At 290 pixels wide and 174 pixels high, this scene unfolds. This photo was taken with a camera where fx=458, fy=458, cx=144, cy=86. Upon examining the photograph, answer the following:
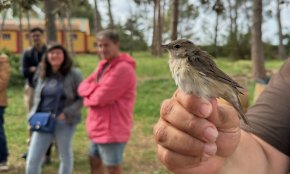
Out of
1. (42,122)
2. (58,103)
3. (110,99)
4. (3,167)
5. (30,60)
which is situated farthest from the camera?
(30,60)

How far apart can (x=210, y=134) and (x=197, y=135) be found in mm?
53

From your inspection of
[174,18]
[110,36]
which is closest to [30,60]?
[110,36]

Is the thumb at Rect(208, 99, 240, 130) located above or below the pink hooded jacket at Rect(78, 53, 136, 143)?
above

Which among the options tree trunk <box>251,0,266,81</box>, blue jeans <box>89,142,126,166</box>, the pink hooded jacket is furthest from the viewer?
tree trunk <box>251,0,266,81</box>

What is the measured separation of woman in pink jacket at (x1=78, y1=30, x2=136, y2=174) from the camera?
525 centimetres

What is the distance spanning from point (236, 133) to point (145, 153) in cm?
611

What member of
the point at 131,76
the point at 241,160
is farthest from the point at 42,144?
the point at 241,160

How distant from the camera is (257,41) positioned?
13.1 m

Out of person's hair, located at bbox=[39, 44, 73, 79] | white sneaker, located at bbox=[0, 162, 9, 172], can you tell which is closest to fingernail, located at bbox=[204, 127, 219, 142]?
person's hair, located at bbox=[39, 44, 73, 79]

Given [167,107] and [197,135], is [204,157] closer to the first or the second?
[197,135]

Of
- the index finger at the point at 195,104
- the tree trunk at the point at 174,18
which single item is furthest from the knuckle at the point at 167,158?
the tree trunk at the point at 174,18

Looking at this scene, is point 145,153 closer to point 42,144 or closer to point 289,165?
point 42,144

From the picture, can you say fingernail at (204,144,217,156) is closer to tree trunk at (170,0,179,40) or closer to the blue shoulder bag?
tree trunk at (170,0,179,40)

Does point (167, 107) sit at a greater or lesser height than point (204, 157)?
greater
